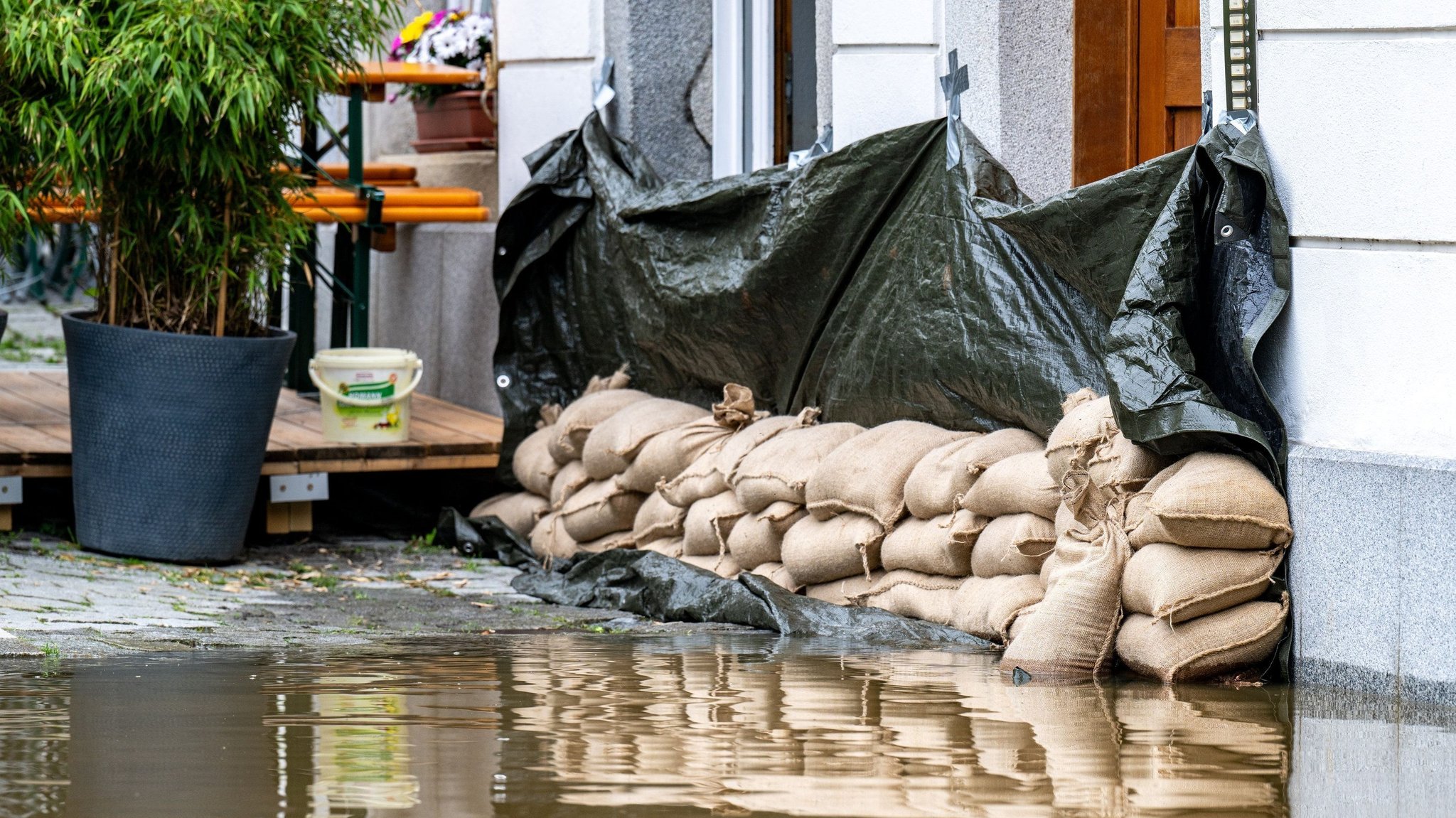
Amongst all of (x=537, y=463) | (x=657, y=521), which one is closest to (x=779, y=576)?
(x=657, y=521)

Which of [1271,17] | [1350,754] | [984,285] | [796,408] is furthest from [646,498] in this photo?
[1350,754]

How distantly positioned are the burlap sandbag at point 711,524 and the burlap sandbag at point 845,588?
1.47 feet

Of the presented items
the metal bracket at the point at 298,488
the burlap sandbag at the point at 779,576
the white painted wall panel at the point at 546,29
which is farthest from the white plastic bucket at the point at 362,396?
the burlap sandbag at the point at 779,576

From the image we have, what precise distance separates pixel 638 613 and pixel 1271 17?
245 cm

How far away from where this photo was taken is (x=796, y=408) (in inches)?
243

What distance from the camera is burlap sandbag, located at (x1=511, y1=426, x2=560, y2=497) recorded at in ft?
22.6

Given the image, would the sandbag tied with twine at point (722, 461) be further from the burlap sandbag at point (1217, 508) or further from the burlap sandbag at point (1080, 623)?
the burlap sandbag at point (1217, 508)

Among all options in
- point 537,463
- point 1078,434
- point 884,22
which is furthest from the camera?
point 537,463

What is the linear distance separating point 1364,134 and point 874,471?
1.65 metres

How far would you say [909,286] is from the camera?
18.2 ft

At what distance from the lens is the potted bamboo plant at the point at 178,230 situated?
579cm

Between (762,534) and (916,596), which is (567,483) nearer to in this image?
(762,534)

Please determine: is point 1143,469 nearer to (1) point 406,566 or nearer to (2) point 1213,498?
(2) point 1213,498

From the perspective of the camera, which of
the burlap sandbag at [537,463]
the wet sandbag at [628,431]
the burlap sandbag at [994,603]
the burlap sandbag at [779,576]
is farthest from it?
the burlap sandbag at [537,463]
